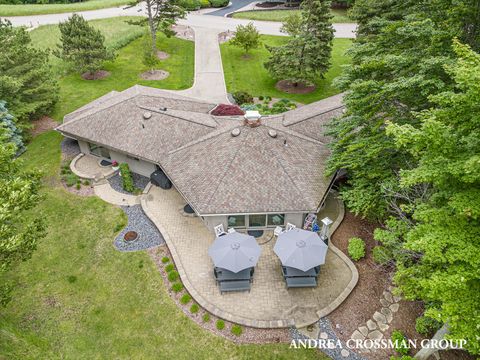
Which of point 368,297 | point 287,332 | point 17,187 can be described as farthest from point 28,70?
point 368,297

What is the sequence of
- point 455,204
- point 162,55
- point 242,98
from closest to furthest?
1. point 455,204
2. point 242,98
3. point 162,55

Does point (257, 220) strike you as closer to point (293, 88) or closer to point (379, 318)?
point (379, 318)

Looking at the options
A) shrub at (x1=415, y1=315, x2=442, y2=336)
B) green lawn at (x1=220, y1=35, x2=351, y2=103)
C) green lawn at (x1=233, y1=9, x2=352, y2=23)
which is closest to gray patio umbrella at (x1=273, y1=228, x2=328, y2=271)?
shrub at (x1=415, y1=315, x2=442, y2=336)

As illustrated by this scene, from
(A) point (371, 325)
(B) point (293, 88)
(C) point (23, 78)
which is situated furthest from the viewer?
(B) point (293, 88)

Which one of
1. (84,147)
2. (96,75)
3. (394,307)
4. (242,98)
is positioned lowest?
(394,307)

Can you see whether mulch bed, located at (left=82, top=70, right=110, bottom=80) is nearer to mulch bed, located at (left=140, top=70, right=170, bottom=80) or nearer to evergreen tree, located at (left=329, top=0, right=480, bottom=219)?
mulch bed, located at (left=140, top=70, right=170, bottom=80)

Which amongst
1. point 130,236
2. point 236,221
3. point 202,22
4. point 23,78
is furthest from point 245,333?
point 202,22

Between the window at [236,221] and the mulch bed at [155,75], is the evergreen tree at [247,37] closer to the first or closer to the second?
the mulch bed at [155,75]

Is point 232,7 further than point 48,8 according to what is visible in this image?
Yes

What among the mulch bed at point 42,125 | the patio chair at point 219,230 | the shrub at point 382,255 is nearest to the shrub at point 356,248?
the shrub at point 382,255
